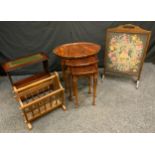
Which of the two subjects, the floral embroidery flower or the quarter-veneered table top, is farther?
the floral embroidery flower

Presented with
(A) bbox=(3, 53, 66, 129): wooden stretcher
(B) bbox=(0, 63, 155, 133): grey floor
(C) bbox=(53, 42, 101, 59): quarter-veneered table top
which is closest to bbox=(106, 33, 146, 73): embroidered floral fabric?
(B) bbox=(0, 63, 155, 133): grey floor

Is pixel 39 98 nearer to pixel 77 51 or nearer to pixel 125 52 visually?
pixel 77 51

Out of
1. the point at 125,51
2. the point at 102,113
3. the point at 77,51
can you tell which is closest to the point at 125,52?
the point at 125,51

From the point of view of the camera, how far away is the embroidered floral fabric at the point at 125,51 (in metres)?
1.74

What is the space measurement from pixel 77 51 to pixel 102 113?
→ 768 millimetres

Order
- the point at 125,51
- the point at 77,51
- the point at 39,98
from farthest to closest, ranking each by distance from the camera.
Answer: the point at 125,51, the point at 77,51, the point at 39,98

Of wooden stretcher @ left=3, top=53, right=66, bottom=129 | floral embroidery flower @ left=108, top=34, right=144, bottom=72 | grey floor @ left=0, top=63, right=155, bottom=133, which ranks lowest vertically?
grey floor @ left=0, top=63, right=155, bottom=133

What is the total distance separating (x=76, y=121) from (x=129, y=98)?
2.51ft

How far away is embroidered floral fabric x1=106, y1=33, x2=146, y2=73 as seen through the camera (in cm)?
174

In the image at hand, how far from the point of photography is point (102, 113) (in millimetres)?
1600

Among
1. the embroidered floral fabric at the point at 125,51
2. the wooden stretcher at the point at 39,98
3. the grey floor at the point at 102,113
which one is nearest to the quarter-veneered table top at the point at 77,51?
the wooden stretcher at the point at 39,98

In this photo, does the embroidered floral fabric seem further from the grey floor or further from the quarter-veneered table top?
the quarter-veneered table top

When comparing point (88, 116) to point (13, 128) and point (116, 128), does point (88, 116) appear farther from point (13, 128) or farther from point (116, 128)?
point (13, 128)

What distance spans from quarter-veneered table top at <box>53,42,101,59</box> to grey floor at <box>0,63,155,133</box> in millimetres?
648
